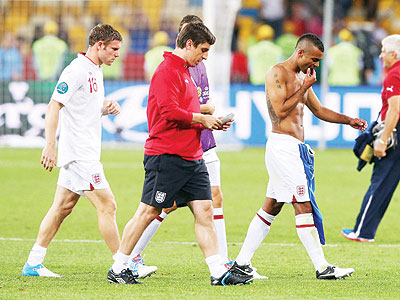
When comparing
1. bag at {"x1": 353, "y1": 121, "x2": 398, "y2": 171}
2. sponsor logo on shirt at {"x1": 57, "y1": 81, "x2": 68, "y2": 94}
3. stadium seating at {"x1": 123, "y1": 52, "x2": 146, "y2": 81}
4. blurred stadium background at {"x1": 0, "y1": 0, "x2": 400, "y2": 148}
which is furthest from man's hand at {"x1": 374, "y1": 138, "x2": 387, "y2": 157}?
stadium seating at {"x1": 123, "y1": 52, "x2": 146, "y2": 81}

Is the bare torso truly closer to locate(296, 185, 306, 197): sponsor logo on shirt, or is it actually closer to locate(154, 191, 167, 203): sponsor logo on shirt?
locate(296, 185, 306, 197): sponsor logo on shirt

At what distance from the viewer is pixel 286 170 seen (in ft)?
24.7

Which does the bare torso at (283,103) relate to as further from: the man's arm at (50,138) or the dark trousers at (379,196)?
the dark trousers at (379,196)

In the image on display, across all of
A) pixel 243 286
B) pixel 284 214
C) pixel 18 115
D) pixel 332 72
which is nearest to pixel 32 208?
pixel 284 214

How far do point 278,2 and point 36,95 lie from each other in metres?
10.8

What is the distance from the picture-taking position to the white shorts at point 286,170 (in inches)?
295

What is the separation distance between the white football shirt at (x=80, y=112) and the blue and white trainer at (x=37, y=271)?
0.94 m

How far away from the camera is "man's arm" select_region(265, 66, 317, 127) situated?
7.46 m

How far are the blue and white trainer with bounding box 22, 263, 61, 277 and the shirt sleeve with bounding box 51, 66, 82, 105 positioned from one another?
1.48 metres

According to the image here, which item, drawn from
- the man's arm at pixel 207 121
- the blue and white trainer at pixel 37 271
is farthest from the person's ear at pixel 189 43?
the blue and white trainer at pixel 37 271

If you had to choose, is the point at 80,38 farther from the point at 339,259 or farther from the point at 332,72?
the point at 339,259

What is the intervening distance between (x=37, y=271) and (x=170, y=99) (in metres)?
2.07

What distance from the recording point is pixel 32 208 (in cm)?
1260

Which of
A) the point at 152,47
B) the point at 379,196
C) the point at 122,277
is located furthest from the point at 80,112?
the point at 152,47
